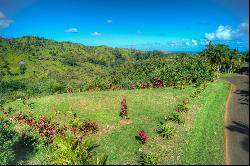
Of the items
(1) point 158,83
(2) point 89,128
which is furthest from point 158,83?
(2) point 89,128

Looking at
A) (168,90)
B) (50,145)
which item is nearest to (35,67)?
(168,90)

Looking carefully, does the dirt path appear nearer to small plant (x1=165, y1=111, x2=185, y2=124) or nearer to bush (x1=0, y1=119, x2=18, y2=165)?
small plant (x1=165, y1=111, x2=185, y2=124)

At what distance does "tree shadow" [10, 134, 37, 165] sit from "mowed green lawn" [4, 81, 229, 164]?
1.00 meters

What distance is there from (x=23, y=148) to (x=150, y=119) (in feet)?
34.4

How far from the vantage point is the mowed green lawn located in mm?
18016

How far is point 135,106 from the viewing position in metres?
29.2

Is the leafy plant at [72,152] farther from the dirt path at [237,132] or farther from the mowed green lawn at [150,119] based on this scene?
the dirt path at [237,132]

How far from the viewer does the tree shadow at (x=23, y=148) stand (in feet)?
63.9

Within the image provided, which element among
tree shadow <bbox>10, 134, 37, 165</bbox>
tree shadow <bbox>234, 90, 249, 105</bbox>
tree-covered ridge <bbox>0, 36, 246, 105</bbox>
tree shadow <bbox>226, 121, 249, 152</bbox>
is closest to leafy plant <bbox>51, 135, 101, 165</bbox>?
tree shadow <bbox>10, 134, 37, 165</bbox>

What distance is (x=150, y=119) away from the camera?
25.0 metres

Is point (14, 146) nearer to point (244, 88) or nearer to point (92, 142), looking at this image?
point (92, 142)

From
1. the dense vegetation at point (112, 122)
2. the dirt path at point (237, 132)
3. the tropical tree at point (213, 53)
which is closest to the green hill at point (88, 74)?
the dense vegetation at point (112, 122)

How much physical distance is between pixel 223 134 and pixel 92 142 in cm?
916

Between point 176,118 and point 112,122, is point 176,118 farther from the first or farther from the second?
point 112,122
